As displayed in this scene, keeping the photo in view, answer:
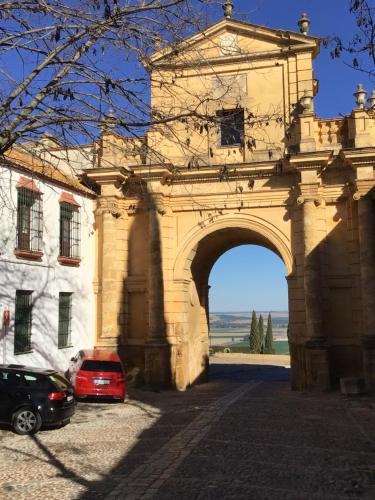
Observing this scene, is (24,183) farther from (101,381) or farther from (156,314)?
(156,314)

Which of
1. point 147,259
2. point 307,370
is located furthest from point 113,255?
point 307,370

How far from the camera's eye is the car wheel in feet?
34.0

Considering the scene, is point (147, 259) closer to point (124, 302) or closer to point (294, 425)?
point (124, 302)

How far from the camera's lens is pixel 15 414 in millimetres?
10430

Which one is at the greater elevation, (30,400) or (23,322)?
(23,322)

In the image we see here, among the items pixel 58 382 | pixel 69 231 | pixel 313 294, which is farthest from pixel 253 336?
pixel 58 382

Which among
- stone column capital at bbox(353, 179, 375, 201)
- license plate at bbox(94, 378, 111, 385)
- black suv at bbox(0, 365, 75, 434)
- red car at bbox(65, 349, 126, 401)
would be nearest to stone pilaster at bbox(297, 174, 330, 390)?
stone column capital at bbox(353, 179, 375, 201)

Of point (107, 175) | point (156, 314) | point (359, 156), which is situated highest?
point (107, 175)

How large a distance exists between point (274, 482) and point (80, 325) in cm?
1196

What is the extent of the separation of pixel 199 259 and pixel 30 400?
10.3 meters

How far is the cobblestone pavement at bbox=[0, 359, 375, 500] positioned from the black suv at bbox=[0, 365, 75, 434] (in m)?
0.29

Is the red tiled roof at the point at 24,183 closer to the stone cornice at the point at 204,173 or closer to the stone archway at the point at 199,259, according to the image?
the stone cornice at the point at 204,173

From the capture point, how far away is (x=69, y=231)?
1789 centimetres

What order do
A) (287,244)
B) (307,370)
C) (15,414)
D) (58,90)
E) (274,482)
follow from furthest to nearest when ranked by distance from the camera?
(287,244), (307,370), (15,414), (274,482), (58,90)
